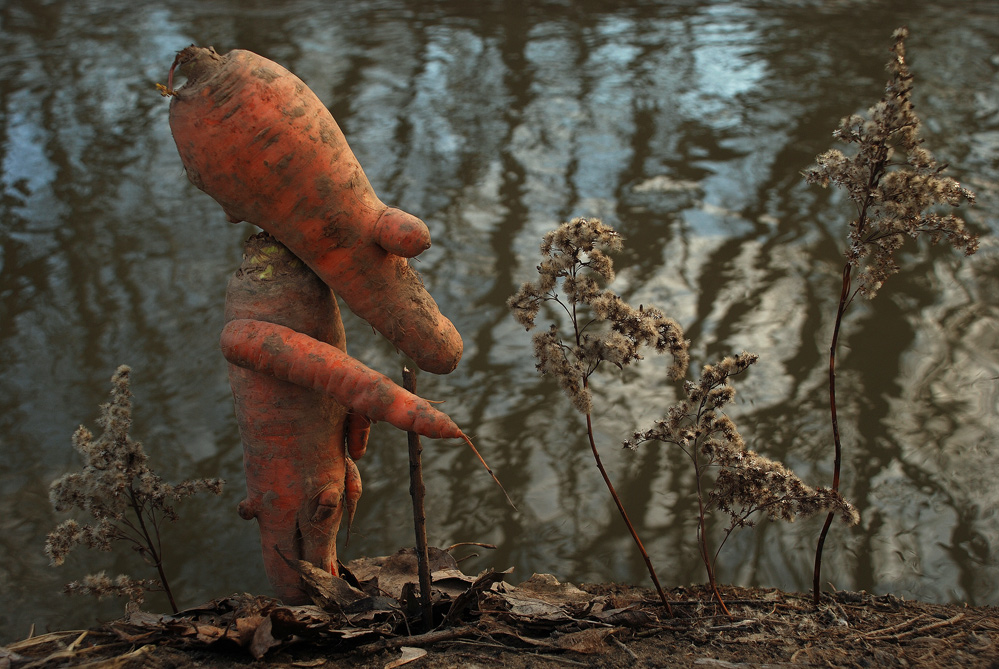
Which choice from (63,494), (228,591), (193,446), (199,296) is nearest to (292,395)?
(63,494)

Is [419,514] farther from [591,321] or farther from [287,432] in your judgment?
[591,321]

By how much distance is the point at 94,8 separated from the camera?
656 centimetres

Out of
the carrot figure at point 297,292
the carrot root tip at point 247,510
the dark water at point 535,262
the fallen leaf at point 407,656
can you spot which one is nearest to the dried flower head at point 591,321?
the carrot figure at point 297,292

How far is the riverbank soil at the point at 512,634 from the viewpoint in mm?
1713

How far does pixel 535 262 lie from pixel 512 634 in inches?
96.6

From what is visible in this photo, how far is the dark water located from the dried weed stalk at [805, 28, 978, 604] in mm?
1166

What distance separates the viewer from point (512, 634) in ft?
5.92

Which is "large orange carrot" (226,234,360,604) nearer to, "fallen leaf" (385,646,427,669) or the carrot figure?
the carrot figure

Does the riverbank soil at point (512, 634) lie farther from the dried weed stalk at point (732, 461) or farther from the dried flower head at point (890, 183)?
the dried flower head at point (890, 183)

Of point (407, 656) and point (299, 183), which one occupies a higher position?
point (299, 183)

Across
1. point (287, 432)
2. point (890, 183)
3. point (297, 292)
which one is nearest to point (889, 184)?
point (890, 183)

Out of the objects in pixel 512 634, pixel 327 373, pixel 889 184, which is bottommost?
pixel 512 634

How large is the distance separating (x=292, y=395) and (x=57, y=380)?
6.12 feet

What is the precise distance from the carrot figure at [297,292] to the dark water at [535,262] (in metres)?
0.72
